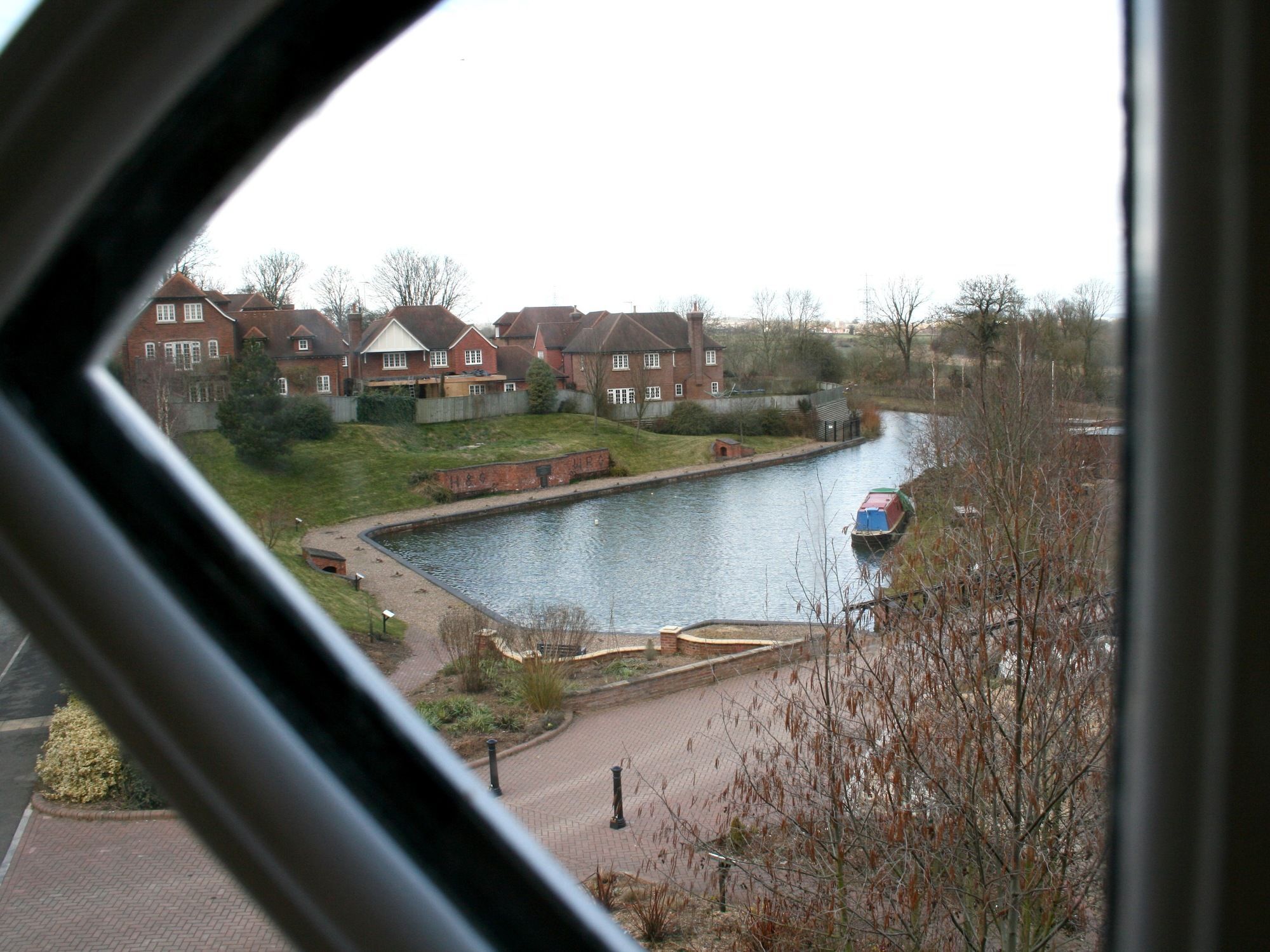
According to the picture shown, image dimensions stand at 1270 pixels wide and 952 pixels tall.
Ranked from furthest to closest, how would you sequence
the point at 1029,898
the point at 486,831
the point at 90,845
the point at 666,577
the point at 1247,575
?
the point at 666,577 → the point at 1029,898 → the point at 90,845 → the point at 486,831 → the point at 1247,575

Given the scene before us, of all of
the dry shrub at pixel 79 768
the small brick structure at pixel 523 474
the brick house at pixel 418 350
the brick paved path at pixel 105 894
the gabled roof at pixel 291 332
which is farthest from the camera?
the small brick structure at pixel 523 474

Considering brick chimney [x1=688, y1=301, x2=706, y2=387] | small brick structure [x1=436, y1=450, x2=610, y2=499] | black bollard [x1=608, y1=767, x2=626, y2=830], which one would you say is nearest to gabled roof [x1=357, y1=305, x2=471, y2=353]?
small brick structure [x1=436, y1=450, x2=610, y2=499]

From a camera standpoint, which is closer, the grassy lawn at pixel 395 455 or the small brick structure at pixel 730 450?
the grassy lawn at pixel 395 455

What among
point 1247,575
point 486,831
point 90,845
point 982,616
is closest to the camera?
point 1247,575

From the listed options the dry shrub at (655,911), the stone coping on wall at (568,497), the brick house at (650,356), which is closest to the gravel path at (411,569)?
the stone coping on wall at (568,497)

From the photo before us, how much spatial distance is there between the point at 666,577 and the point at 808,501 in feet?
8.49

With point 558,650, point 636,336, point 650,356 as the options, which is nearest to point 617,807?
point 558,650

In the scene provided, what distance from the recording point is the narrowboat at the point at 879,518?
18.2ft

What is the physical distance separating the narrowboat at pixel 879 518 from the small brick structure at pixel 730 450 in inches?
102

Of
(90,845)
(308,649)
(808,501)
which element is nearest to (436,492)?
(808,501)

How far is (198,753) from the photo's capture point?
591 mm

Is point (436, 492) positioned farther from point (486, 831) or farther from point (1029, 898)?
point (486, 831)

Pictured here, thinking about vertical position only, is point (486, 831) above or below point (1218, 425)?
below

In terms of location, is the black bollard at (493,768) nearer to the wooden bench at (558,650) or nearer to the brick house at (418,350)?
the brick house at (418,350)
